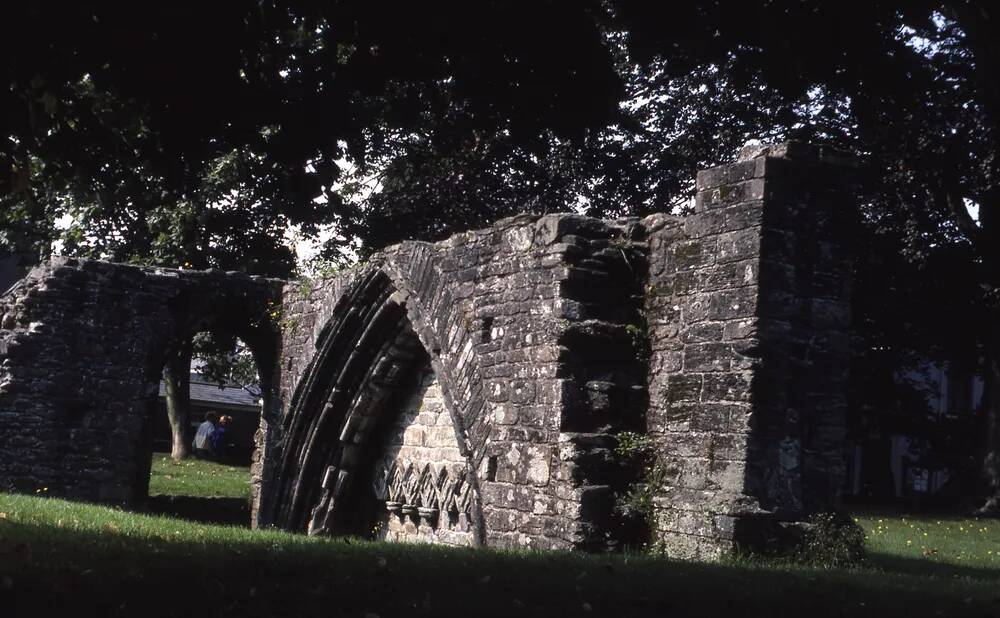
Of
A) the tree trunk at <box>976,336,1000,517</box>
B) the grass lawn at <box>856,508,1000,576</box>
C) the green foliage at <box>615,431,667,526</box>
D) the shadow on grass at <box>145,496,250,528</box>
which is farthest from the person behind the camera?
the tree trunk at <box>976,336,1000,517</box>

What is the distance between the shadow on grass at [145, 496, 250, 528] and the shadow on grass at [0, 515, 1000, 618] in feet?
34.3

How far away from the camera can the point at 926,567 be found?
1000 centimetres

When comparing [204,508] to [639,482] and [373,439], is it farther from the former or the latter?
[639,482]

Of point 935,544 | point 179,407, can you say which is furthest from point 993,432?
point 179,407

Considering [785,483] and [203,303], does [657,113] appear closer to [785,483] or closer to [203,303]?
[203,303]

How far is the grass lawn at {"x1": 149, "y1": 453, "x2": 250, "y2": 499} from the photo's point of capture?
63.0ft

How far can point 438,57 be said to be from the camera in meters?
6.08

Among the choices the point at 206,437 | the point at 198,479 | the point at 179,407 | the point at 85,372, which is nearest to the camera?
the point at 85,372

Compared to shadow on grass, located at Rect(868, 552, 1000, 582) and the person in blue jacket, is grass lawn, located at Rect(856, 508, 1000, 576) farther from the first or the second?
the person in blue jacket

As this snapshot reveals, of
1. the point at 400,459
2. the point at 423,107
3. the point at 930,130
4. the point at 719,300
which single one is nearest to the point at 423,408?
the point at 400,459

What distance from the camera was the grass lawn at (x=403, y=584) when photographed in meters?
5.09

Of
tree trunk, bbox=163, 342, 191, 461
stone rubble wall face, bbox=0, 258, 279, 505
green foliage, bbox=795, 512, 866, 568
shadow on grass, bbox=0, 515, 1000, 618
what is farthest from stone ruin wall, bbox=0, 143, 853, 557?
tree trunk, bbox=163, 342, 191, 461

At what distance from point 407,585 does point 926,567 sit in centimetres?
581

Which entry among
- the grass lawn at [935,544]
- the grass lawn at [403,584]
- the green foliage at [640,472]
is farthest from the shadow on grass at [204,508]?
the grass lawn at [403,584]
